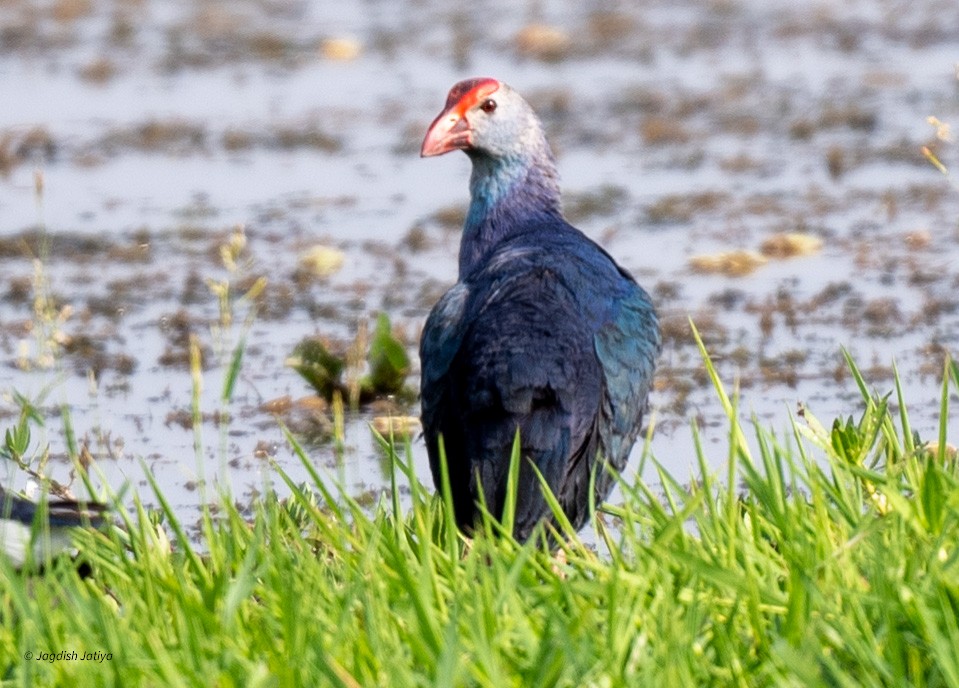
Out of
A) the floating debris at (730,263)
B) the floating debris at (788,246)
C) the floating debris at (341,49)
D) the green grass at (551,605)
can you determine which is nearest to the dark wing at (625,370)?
the green grass at (551,605)

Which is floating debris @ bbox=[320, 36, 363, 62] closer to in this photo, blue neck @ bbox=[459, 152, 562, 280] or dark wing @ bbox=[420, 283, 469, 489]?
blue neck @ bbox=[459, 152, 562, 280]

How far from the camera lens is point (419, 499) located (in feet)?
11.5

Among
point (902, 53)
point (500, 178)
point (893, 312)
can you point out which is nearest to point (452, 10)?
point (902, 53)

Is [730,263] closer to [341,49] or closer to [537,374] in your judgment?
[537,374]

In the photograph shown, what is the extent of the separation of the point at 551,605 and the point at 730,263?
4.58 metres

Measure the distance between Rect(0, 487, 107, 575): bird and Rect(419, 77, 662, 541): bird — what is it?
0.67m

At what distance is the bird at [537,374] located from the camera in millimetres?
3832

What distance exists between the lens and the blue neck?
4.79 metres

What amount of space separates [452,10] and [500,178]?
9070 millimetres

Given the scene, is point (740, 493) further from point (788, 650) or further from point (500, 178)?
point (788, 650)

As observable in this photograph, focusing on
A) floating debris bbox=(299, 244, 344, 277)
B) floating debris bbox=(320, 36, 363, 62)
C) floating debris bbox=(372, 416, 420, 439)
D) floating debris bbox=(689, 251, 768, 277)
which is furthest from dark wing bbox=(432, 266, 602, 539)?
floating debris bbox=(320, 36, 363, 62)

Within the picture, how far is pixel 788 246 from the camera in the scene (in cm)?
747

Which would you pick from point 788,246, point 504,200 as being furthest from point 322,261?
point 504,200

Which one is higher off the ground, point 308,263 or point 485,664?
point 308,263
